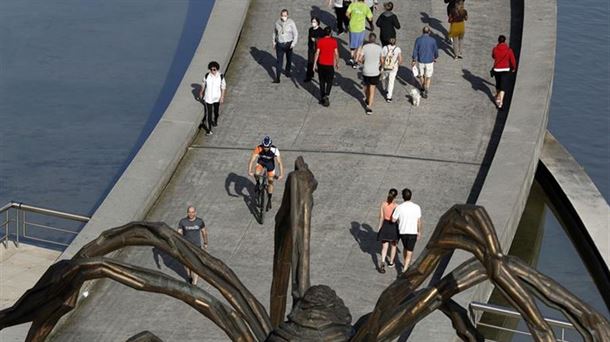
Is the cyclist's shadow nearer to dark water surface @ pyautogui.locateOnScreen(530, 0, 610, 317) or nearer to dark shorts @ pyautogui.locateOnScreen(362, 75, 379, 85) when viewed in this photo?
dark shorts @ pyautogui.locateOnScreen(362, 75, 379, 85)

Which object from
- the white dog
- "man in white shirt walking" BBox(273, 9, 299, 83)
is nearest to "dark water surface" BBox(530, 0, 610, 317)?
the white dog

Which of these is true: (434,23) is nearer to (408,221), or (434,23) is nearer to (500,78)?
(500,78)

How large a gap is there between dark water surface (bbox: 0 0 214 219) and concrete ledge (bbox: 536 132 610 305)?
7707 millimetres

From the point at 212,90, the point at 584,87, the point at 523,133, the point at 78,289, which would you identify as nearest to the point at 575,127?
the point at 584,87

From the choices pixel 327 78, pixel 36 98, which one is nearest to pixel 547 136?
pixel 327 78

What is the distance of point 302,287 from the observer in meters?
8.52

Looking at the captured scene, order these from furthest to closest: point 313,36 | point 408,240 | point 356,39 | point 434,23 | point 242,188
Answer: point 434,23
point 356,39
point 313,36
point 242,188
point 408,240

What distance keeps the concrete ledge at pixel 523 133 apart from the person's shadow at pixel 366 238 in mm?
1625

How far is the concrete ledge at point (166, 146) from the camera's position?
67.1 feet

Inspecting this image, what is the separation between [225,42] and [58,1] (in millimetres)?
11062

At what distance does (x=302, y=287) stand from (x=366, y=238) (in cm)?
1222

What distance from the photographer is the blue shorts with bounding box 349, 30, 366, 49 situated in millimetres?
25781

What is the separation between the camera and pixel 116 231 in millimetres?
8703

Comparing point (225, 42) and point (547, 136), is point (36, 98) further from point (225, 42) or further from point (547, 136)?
point (547, 136)
